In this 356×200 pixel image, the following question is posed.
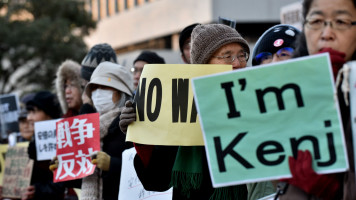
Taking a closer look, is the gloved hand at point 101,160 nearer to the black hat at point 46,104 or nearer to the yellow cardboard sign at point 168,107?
the yellow cardboard sign at point 168,107

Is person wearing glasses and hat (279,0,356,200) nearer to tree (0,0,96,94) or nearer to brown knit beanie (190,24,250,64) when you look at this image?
brown knit beanie (190,24,250,64)

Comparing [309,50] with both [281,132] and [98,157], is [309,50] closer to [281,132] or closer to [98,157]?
[281,132]

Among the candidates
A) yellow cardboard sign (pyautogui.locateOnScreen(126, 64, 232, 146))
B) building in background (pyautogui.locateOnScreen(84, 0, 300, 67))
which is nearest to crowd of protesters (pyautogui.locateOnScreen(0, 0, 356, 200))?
yellow cardboard sign (pyautogui.locateOnScreen(126, 64, 232, 146))

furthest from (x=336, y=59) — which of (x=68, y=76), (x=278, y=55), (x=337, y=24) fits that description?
(x=68, y=76)

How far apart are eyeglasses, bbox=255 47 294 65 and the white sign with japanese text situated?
8.92ft

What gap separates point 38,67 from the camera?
25.1 m

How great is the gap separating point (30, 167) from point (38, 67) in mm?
19196

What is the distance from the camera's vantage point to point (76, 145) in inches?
197

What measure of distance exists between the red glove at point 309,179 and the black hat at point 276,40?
1592 millimetres

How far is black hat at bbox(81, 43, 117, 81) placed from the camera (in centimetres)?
Result: 549

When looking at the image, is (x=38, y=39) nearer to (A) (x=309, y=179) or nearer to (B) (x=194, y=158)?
(B) (x=194, y=158)

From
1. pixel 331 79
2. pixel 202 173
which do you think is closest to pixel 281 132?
pixel 331 79

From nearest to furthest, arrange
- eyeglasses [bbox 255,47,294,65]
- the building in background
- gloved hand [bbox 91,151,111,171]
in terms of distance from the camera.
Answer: eyeglasses [bbox 255,47,294,65] < gloved hand [bbox 91,151,111,171] < the building in background

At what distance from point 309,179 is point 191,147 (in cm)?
121
